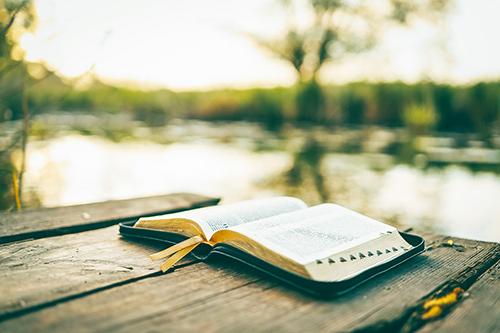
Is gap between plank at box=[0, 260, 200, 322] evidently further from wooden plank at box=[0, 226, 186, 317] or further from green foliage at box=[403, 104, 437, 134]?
green foliage at box=[403, 104, 437, 134]

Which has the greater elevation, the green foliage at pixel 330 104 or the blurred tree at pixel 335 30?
the blurred tree at pixel 335 30

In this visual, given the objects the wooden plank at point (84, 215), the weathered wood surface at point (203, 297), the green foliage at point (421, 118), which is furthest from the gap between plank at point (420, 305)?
the green foliage at point (421, 118)

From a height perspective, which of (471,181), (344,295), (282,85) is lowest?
(471,181)

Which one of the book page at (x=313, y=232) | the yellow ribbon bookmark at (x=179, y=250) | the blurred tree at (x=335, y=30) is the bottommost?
the yellow ribbon bookmark at (x=179, y=250)

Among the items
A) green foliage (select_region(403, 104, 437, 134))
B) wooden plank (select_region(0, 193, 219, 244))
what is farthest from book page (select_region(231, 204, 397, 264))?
green foliage (select_region(403, 104, 437, 134))

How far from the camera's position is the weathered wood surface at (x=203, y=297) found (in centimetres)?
56

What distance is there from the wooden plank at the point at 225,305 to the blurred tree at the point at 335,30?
29.2 ft

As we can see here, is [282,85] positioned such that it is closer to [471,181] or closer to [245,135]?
[245,135]

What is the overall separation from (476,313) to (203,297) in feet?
1.19

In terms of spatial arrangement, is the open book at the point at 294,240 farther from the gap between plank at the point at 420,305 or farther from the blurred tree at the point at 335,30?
the blurred tree at the point at 335,30

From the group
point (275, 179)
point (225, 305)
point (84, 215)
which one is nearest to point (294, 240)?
point (225, 305)

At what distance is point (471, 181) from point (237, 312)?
12.7 feet

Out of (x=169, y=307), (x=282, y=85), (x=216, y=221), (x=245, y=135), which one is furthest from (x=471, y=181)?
(x=282, y=85)

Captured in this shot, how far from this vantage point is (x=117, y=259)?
0.82 metres
